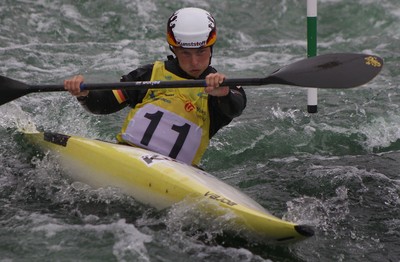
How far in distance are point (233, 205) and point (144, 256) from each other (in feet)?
1.83

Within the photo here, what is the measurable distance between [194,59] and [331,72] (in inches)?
34.9

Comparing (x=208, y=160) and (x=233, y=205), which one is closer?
(x=233, y=205)

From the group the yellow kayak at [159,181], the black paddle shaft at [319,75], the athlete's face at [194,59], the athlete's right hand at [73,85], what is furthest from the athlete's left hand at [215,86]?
the athlete's right hand at [73,85]

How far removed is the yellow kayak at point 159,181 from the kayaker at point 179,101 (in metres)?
0.21

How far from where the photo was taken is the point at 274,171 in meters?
5.91

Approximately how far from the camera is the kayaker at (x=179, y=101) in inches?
189

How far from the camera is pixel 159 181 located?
14.6 ft

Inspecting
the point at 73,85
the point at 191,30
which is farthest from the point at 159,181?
the point at 191,30

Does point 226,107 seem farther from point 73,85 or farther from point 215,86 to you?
point 73,85

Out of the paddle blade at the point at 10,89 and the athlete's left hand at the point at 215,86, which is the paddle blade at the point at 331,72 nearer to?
the athlete's left hand at the point at 215,86

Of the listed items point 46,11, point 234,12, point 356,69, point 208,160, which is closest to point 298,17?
point 234,12

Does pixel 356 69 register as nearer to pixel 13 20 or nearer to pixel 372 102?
pixel 372 102

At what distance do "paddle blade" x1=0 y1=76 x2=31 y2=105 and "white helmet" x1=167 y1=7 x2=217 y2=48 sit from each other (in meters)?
1.09

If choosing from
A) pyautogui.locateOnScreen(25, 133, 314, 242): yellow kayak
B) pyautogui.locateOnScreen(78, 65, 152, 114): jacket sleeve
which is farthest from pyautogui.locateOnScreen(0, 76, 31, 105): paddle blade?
pyautogui.locateOnScreen(78, 65, 152, 114): jacket sleeve
